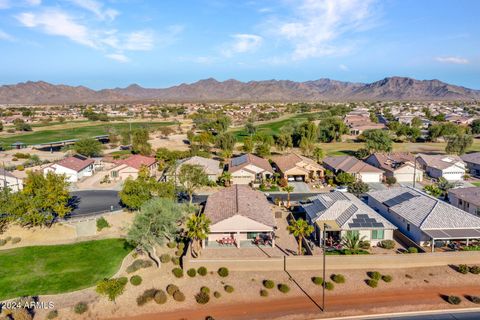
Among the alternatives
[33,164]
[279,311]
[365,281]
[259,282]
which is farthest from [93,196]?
[365,281]

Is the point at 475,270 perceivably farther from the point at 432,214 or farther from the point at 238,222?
the point at 238,222

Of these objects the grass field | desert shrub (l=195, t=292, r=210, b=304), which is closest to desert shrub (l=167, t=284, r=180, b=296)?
desert shrub (l=195, t=292, r=210, b=304)

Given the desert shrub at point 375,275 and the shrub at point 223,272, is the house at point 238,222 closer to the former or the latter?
the shrub at point 223,272

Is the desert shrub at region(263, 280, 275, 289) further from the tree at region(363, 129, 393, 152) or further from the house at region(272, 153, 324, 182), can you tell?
the tree at region(363, 129, 393, 152)

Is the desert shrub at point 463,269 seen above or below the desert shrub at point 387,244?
below

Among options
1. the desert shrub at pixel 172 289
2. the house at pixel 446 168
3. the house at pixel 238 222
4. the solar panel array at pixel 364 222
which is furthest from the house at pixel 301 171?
the desert shrub at pixel 172 289

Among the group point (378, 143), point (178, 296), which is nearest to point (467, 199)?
point (378, 143)

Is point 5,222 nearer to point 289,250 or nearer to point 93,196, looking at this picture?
point 93,196
